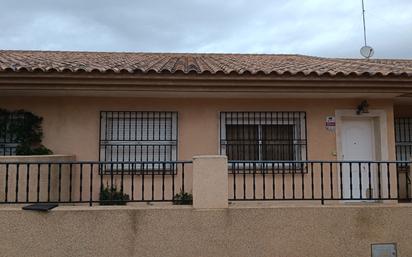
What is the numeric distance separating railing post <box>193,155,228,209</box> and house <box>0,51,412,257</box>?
14 mm

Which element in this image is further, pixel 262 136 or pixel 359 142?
pixel 359 142

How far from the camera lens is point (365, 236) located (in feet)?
18.9

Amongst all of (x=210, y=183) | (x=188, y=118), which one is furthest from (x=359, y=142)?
(x=210, y=183)

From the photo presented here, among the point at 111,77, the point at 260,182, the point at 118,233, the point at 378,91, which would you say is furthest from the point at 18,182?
the point at 378,91

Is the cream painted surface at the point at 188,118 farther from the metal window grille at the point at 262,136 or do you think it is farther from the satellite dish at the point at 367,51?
the satellite dish at the point at 367,51

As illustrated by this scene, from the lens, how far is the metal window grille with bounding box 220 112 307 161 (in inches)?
333

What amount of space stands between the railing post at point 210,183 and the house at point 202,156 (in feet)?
0.05

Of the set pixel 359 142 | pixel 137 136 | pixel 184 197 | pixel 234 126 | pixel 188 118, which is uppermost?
pixel 188 118

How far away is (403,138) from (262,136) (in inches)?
157

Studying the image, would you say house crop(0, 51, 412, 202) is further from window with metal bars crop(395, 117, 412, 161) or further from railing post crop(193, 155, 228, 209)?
railing post crop(193, 155, 228, 209)

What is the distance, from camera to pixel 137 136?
832 centimetres

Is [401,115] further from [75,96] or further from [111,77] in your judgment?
[75,96]

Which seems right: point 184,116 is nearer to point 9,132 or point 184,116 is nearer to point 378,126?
point 9,132

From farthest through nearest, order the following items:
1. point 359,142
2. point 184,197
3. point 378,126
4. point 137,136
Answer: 1. point 359,142
2. point 378,126
3. point 137,136
4. point 184,197
